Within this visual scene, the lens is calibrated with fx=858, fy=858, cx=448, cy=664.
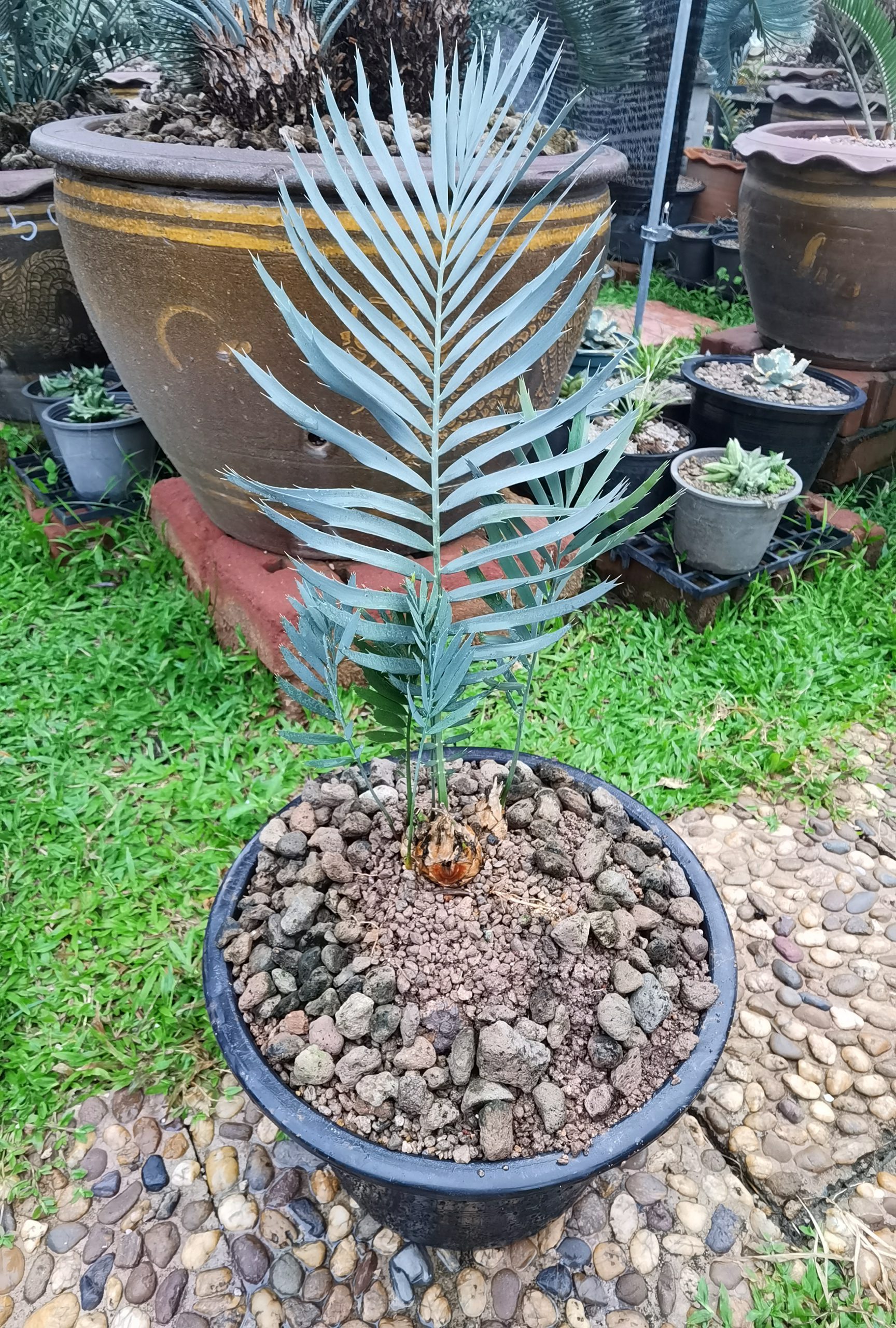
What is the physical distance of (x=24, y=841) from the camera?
1714mm

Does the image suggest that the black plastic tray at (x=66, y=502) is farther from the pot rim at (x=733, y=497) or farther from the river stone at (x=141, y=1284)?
the river stone at (x=141, y=1284)

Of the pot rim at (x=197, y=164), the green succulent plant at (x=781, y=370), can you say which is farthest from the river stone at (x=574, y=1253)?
the green succulent plant at (x=781, y=370)

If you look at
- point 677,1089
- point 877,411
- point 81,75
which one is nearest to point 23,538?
point 81,75

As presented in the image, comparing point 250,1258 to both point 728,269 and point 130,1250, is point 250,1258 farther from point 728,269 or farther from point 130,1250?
point 728,269

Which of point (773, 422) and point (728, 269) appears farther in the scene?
point (728, 269)

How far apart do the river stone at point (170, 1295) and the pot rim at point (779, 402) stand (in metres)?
2.50

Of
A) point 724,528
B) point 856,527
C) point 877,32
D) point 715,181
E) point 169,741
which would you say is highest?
point 877,32

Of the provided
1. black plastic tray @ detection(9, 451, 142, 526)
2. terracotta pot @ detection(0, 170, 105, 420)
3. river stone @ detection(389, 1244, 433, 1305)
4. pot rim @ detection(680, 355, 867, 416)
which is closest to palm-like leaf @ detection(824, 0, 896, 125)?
pot rim @ detection(680, 355, 867, 416)

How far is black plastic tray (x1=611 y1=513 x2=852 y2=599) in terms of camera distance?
2.30m

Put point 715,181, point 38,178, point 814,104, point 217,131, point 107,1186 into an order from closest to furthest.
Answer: point 107,1186, point 217,131, point 38,178, point 814,104, point 715,181

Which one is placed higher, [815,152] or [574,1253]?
[815,152]

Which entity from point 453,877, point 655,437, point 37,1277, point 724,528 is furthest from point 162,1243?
point 655,437

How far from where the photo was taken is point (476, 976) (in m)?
1.02

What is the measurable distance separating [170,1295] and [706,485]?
6.83 feet
